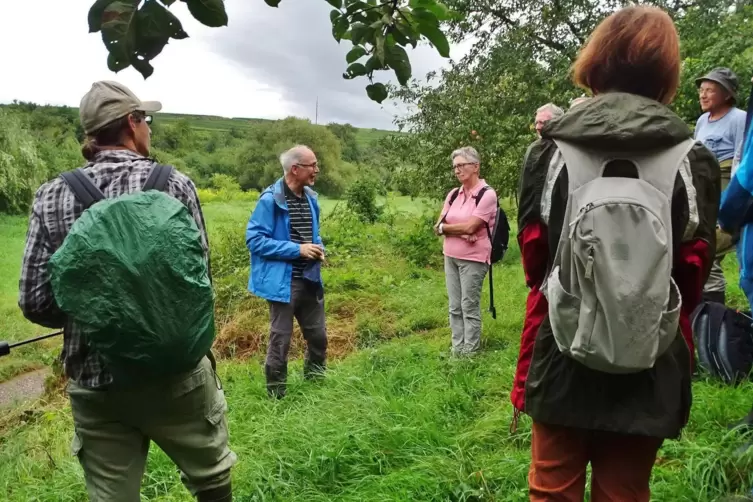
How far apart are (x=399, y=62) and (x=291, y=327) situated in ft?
9.52

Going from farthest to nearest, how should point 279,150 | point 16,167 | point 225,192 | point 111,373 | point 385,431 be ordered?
point 279,150
point 225,192
point 16,167
point 385,431
point 111,373

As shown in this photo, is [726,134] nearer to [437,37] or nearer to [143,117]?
[437,37]

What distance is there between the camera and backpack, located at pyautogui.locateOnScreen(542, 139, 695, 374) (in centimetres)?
134

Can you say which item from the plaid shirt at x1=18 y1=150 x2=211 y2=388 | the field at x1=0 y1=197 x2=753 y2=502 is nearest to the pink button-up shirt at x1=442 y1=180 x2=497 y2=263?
the field at x1=0 y1=197 x2=753 y2=502

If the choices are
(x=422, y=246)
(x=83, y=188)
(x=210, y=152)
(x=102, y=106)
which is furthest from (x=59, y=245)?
(x=210, y=152)

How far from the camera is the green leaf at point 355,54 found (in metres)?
1.69

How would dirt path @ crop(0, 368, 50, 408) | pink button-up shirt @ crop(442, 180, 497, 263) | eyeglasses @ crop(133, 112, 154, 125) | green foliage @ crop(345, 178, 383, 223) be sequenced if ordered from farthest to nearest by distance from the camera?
green foliage @ crop(345, 178, 383, 223)
dirt path @ crop(0, 368, 50, 408)
pink button-up shirt @ crop(442, 180, 497, 263)
eyeglasses @ crop(133, 112, 154, 125)

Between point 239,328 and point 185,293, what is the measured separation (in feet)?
19.1

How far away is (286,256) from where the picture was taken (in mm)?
4082

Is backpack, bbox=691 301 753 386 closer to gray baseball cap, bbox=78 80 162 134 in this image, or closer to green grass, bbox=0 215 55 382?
gray baseball cap, bbox=78 80 162 134

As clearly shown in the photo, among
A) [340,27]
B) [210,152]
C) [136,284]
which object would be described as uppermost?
[210,152]

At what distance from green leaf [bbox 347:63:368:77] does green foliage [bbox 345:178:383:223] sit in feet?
48.2

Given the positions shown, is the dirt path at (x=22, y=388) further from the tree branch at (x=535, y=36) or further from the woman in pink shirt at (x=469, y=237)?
the tree branch at (x=535, y=36)

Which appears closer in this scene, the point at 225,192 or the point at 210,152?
the point at 225,192
